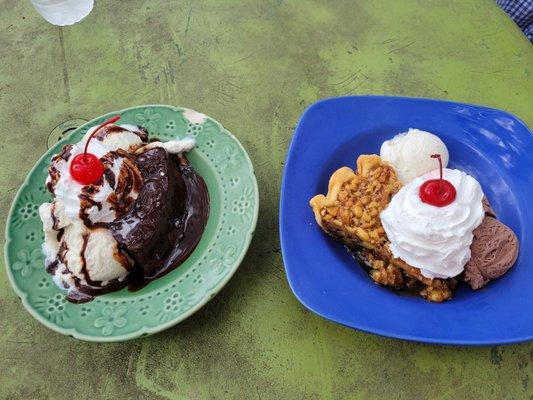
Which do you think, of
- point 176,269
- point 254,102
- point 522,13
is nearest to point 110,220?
point 176,269

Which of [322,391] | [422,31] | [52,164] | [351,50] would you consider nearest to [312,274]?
[322,391]

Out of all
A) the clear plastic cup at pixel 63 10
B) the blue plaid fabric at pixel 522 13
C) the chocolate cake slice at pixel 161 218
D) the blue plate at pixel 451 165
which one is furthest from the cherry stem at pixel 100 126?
the blue plaid fabric at pixel 522 13

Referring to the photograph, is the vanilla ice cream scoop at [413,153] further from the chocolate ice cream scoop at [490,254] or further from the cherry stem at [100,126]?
the cherry stem at [100,126]

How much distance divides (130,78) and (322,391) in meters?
1.21

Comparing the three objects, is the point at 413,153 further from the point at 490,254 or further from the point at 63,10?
the point at 63,10

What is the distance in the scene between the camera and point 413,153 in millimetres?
1326

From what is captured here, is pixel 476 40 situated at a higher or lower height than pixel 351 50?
higher

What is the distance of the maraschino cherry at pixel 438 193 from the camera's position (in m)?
1.14

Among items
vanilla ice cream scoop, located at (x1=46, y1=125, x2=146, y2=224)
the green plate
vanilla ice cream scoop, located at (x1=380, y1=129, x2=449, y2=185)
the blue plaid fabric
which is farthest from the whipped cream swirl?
the blue plaid fabric

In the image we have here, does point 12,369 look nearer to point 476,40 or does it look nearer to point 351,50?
point 351,50

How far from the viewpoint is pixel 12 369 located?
119cm

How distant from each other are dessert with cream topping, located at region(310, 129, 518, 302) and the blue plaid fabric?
2.80 ft

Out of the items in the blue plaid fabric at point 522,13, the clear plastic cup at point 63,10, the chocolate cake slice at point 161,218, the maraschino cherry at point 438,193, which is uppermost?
the blue plaid fabric at point 522,13

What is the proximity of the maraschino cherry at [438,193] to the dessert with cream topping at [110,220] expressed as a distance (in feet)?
1.89
